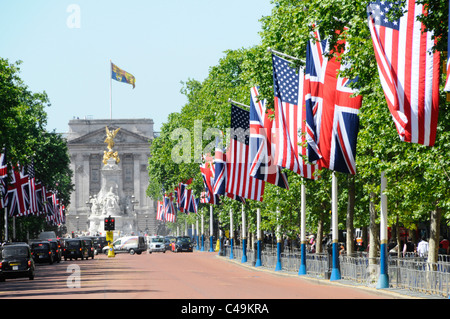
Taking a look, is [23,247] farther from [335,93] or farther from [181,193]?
[181,193]

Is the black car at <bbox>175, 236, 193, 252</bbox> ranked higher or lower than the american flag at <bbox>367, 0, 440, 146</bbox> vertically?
lower

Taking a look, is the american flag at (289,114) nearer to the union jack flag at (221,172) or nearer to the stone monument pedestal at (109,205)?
the union jack flag at (221,172)

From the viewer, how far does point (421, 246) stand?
45.0 meters

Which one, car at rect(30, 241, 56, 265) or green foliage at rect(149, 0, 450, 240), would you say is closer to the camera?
green foliage at rect(149, 0, 450, 240)

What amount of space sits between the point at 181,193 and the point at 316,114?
58929mm

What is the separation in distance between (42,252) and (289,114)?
3895cm

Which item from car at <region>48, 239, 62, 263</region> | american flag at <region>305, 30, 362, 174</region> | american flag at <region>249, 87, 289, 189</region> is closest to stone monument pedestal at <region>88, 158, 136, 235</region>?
car at <region>48, 239, 62, 263</region>

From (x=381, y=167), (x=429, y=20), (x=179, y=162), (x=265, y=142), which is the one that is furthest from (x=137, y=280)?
(x=179, y=162)

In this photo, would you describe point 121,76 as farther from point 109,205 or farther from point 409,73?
point 409,73

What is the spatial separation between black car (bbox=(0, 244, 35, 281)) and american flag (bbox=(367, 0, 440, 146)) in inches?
1062

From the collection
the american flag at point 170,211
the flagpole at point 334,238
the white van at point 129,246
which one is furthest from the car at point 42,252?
the american flag at point 170,211

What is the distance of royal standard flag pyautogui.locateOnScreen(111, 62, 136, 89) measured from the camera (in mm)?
173000

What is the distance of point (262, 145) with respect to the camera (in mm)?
42625

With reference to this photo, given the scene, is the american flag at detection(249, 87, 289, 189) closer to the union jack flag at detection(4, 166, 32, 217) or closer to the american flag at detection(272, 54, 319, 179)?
the american flag at detection(272, 54, 319, 179)
